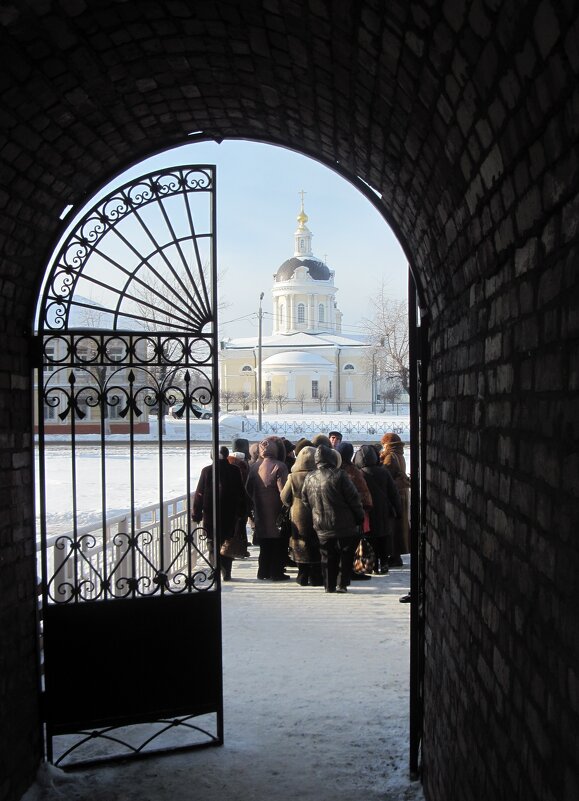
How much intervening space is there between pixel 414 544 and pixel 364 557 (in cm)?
473

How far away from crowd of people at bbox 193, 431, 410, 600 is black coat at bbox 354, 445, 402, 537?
0.01m

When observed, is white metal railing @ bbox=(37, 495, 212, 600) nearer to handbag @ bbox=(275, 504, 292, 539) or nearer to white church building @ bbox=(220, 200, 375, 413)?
handbag @ bbox=(275, 504, 292, 539)

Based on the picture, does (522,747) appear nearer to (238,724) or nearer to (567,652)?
(567,652)

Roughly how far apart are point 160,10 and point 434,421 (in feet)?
7.51

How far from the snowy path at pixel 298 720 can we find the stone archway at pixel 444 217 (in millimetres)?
552

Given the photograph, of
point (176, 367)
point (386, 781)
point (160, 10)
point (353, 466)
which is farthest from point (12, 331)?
point (353, 466)

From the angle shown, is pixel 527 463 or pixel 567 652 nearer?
pixel 567 652

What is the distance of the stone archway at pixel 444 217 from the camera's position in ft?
6.17

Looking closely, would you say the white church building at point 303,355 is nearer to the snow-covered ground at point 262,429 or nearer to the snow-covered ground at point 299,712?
the snow-covered ground at point 262,429

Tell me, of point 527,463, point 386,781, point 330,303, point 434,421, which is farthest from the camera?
point 330,303

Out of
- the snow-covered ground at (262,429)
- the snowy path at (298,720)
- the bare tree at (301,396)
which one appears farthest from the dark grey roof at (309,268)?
the snowy path at (298,720)

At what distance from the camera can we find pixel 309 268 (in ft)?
230

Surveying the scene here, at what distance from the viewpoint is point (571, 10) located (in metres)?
1.47

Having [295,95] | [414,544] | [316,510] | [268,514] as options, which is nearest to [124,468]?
[268,514]
